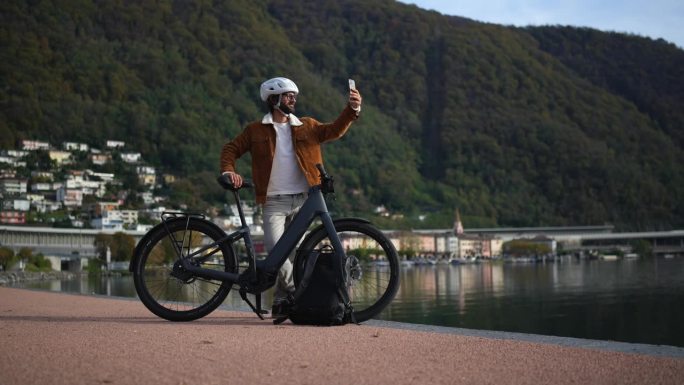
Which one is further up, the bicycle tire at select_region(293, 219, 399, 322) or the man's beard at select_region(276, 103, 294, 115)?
the man's beard at select_region(276, 103, 294, 115)

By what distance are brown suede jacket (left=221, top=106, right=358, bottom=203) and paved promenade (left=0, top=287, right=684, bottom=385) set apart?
3.67 ft

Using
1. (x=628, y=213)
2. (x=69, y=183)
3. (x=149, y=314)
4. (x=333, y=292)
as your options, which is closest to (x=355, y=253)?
(x=333, y=292)

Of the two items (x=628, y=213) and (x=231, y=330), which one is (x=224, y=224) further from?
(x=231, y=330)

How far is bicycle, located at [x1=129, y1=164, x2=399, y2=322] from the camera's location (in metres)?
6.26

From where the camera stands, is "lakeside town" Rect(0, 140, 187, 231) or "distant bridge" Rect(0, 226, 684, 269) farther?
"lakeside town" Rect(0, 140, 187, 231)

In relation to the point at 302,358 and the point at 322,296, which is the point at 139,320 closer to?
the point at 322,296

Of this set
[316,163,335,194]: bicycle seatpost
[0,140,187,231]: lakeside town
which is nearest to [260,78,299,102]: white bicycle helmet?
[316,163,335,194]: bicycle seatpost

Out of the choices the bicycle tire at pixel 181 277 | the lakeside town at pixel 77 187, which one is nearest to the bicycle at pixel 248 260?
the bicycle tire at pixel 181 277

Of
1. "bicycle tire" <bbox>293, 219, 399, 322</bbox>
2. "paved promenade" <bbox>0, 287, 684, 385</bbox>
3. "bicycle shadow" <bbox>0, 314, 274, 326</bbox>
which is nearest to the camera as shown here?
"paved promenade" <bbox>0, 287, 684, 385</bbox>

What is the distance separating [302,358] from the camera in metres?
4.53

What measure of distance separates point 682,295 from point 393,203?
132368 mm

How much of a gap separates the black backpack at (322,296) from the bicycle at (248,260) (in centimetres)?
7

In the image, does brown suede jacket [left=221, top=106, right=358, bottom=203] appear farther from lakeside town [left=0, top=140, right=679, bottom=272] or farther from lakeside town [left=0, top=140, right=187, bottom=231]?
lakeside town [left=0, top=140, right=187, bottom=231]

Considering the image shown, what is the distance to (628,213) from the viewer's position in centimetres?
17675
